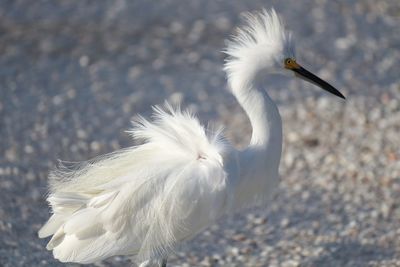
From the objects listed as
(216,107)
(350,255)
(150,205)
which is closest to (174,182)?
(150,205)

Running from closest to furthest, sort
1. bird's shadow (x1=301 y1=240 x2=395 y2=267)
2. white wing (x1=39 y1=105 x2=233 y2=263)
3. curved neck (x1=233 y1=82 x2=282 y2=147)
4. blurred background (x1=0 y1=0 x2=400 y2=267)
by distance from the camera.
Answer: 1. white wing (x1=39 y1=105 x2=233 y2=263)
2. curved neck (x1=233 y1=82 x2=282 y2=147)
3. bird's shadow (x1=301 y1=240 x2=395 y2=267)
4. blurred background (x1=0 y1=0 x2=400 y2=267)

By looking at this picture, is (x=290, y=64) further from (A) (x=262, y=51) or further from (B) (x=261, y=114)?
(B) (x=261, y=114)

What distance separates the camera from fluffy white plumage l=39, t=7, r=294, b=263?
13.8 feet

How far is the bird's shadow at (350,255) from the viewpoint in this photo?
5.32 meters

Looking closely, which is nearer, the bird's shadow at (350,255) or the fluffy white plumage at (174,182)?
the fluffy white plumage at (174,182)

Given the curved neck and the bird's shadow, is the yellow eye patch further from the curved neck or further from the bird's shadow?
the bird's shadow

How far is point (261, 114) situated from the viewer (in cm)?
436

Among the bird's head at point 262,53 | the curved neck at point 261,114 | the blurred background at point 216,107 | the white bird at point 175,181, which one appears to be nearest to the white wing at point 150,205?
the white bird at point 175,181

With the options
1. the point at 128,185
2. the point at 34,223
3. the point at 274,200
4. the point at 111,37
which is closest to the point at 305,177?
the point at 274,200

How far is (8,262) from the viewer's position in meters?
4.98

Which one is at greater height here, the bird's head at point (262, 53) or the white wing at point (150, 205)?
A: the bird's head at point (262, 53)

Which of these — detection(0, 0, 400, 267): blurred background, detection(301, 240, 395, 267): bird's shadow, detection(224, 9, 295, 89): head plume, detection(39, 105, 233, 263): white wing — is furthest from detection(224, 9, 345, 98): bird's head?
detection(301, 240, 395, 267): bird's shadow

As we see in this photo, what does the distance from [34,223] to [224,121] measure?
7.71ft

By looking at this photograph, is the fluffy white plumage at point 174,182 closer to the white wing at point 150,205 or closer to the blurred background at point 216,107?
the white wing at point 150,205
